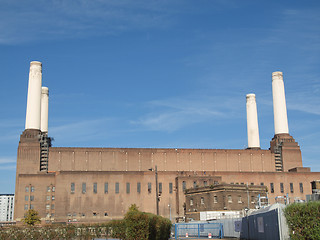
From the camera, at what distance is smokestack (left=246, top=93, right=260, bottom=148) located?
11794 cm

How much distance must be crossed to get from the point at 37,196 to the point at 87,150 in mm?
17743

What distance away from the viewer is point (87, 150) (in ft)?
344

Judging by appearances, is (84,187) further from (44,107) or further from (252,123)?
(252,123)

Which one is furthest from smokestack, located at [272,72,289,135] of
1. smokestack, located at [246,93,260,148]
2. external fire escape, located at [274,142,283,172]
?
smokestack, located at [246,93,260,148]

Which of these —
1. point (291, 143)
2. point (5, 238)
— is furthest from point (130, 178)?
point (5, 238)

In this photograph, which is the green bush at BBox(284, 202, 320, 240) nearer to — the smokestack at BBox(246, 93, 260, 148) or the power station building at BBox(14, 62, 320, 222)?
the power station building at BBox(14, 62, 320, 222)

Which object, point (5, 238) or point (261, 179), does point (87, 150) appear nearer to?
point (261, 179)

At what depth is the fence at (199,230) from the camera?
53775 millimetres

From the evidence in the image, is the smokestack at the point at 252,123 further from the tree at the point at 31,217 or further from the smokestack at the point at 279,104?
the tree at the point at 31,217

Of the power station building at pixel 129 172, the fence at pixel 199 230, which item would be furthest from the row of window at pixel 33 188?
the fence at pixel 199 230

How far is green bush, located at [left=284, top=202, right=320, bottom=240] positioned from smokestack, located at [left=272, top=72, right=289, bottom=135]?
280 feet

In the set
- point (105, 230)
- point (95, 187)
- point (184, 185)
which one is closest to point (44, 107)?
point (95, 187)

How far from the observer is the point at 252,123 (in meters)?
118

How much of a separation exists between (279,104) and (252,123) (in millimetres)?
9905
